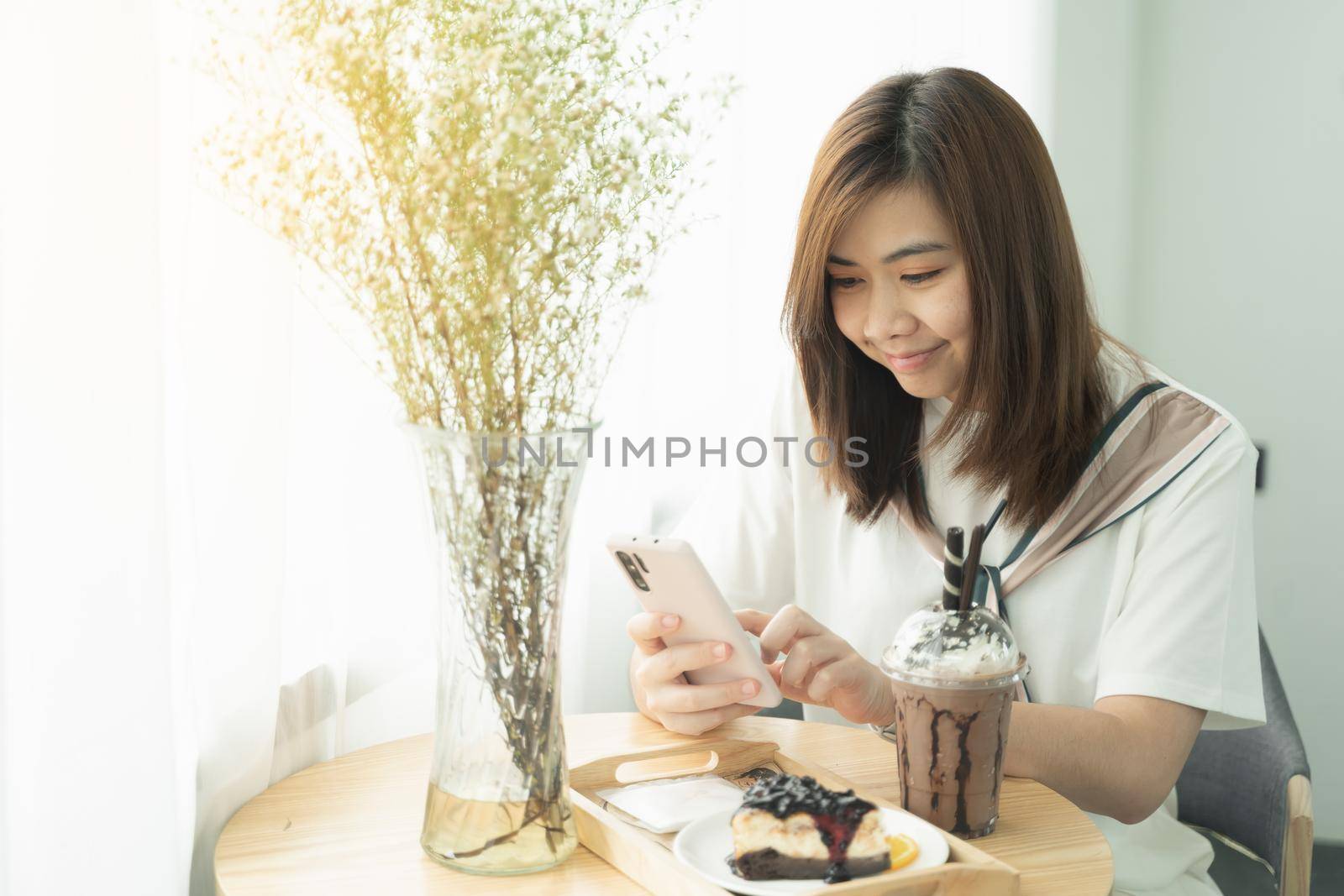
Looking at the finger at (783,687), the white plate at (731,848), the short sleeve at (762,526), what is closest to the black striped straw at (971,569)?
the white plate at (731,848)

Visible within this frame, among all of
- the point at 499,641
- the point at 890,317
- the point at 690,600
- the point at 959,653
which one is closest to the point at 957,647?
the point at 959,653

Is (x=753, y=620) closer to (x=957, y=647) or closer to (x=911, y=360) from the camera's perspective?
(x=911, y=360)

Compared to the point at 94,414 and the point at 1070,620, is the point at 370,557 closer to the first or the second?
the point at 94,414

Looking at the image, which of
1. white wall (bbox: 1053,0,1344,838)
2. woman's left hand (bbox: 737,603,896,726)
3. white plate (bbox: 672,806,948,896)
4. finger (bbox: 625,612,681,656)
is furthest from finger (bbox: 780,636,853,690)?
white wall (bbox: 1053,0,1344,838)

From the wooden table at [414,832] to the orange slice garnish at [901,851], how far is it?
108 millimetres

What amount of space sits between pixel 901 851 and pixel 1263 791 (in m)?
0.84

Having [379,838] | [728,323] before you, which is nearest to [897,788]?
[379,838]

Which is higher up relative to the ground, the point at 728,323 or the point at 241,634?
the point at 728,323

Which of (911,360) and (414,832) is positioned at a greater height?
(911,360)

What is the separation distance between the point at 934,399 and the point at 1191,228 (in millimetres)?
1494

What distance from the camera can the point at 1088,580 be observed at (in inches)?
56.3

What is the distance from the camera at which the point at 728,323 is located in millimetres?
2049

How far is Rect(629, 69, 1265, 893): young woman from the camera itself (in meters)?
1.25

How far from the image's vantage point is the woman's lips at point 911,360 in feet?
4.58
